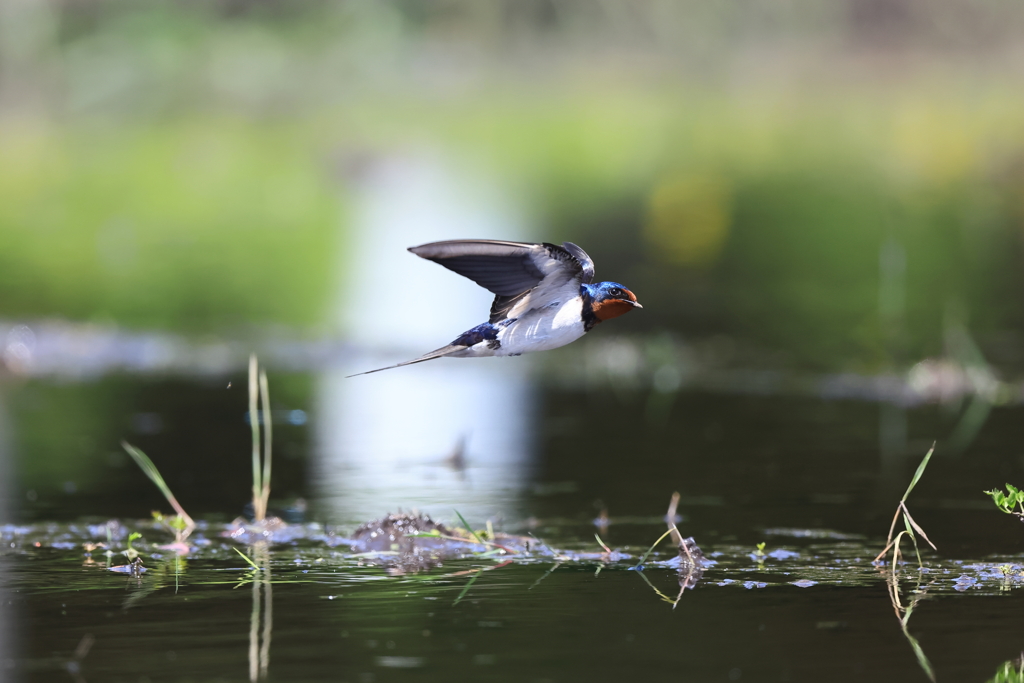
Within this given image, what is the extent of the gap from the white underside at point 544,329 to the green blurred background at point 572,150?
27.6ft

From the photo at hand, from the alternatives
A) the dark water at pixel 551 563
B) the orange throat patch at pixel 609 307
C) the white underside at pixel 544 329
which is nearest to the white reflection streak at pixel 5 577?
the dark water at pixel 551 563

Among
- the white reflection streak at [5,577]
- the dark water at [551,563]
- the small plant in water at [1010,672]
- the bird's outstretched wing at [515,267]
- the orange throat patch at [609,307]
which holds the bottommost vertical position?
the small plant in water at [1010,672]

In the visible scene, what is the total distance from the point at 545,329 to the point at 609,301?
28cm

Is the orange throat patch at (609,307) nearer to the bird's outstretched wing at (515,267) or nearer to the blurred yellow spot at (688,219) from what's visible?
the bird's outstretched wing at (515,267)

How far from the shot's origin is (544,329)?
680cm

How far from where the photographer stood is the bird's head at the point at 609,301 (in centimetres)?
673

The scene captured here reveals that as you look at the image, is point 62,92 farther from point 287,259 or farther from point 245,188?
point 287,259

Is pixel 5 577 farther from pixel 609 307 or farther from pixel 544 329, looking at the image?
pixel 609 307

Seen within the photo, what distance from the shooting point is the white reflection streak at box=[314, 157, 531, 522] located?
1001cm

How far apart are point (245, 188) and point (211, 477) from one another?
2335 cm

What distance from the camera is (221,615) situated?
6.64 m

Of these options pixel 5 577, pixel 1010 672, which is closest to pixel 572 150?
pixel 5 577

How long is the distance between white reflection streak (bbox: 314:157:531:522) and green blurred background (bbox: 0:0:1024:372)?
84 cm

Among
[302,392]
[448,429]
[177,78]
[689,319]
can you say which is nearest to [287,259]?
[689,319]
